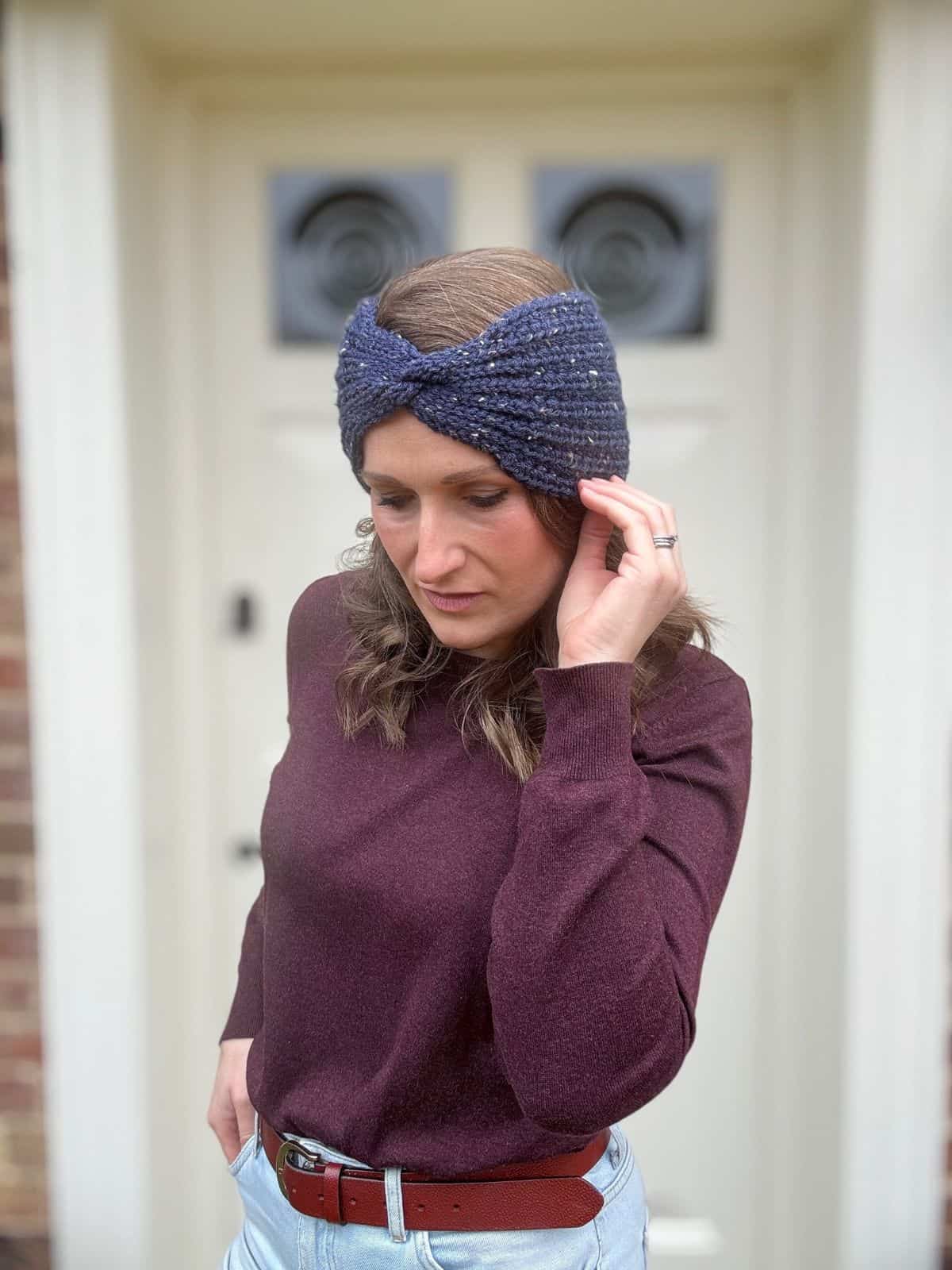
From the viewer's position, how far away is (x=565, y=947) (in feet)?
2.80

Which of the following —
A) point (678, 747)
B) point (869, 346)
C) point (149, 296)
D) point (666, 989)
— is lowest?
point (666, 989)

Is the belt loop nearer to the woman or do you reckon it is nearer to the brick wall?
the woman

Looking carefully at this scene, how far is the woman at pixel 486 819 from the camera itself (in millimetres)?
857

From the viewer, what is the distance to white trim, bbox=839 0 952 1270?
1785 millimetres

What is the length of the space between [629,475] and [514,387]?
1.28 metres

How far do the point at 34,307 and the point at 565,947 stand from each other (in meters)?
1.48

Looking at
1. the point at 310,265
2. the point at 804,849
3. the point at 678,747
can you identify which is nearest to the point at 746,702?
the point at 678,747

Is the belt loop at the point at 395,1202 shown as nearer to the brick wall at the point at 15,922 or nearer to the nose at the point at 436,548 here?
the nose at the point at 436,548

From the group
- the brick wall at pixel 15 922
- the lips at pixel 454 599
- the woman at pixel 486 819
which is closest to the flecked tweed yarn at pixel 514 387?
the woman at pixel 486 819

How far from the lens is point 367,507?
A: 2.16m

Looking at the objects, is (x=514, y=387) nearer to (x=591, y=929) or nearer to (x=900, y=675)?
(x=591, y=929)

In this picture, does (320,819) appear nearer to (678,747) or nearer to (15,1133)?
(678,747)

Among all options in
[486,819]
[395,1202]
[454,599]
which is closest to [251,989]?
[395,1202]

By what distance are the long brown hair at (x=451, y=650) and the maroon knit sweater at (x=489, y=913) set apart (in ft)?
0.07
